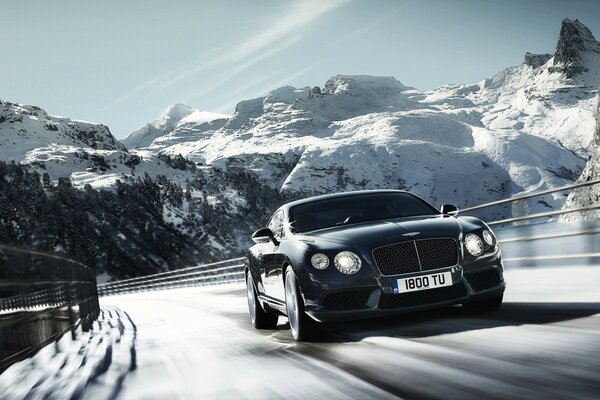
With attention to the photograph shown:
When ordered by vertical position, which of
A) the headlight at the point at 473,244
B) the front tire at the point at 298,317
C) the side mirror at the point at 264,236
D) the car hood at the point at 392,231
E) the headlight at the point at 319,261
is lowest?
the front tire at the point at 298,317

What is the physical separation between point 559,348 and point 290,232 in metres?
3.43

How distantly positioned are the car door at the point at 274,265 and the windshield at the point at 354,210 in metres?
0.28

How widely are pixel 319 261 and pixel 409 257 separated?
0.76 m

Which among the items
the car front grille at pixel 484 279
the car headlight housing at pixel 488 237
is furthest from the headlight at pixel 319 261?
the car headlight housing at pixel 488 237

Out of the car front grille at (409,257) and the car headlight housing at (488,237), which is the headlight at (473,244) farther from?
the car front grille at (409,257)

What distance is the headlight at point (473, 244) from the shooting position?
20.7ft

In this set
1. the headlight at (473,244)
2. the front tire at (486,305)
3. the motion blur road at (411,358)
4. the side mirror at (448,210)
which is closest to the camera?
the motion blur road at (411,358)

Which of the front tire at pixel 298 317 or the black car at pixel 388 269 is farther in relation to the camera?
the front tire at pixel 298 317

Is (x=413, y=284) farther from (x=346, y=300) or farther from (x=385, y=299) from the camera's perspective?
(x=346, y=300)

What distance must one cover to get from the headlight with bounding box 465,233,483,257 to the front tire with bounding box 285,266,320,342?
150 centimetres

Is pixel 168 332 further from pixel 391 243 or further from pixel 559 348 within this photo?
pixel 559 348

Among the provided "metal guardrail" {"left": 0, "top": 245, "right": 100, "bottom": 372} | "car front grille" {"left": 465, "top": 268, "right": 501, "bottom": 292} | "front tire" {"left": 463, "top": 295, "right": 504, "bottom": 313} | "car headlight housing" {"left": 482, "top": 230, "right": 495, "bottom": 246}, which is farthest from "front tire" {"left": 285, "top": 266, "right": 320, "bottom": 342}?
"metal guardrail" {"left": 0, "top": 245, "right": 100, "bottom": 372}

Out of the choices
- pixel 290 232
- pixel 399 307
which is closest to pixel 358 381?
pixel 399 307

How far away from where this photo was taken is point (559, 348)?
4477 millimetres
